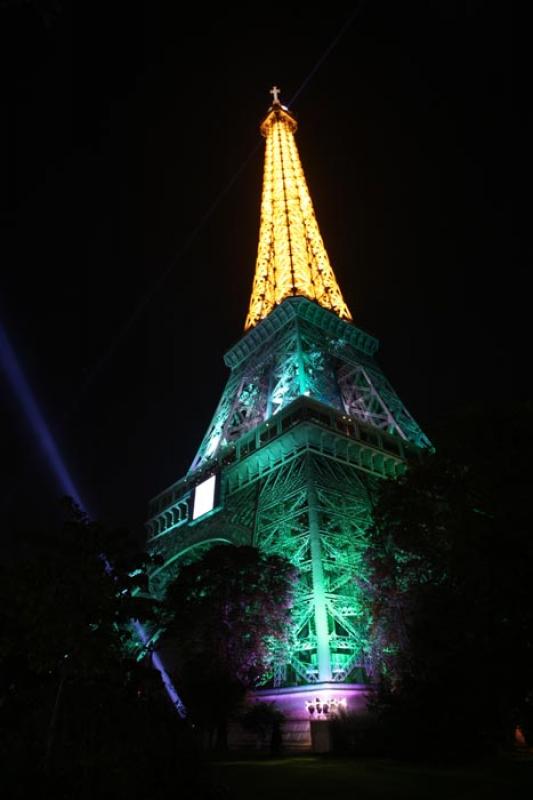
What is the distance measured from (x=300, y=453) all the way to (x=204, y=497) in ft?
29.8

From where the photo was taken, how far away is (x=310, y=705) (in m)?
20.5

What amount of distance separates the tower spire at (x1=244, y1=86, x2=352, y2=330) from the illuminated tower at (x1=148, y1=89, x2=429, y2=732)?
0.54 ft

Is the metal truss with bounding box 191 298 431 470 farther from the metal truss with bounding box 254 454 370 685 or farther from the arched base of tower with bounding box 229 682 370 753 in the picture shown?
the arched base of tower with bounding box 229 682 370 753

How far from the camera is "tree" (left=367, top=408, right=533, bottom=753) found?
46.6 feet

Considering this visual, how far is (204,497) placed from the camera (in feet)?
117

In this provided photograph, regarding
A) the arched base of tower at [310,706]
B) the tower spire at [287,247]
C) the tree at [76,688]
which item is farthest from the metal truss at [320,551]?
the tower spire at [287,247]

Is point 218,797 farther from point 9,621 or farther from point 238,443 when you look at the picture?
point 238,443

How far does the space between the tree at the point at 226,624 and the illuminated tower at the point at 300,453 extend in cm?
168

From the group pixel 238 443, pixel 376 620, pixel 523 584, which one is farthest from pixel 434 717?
pixel 238 443

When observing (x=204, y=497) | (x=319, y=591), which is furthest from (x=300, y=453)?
(x=204, y=497)

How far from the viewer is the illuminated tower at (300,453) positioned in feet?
78.8

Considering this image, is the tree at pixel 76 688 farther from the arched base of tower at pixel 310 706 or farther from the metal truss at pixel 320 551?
the metal truss at pixel 320 551

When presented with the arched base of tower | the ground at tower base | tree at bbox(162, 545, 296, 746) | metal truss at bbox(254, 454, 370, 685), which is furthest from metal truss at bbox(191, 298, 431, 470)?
the ground at tower base

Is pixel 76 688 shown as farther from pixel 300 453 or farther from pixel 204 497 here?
pixel 204 497
